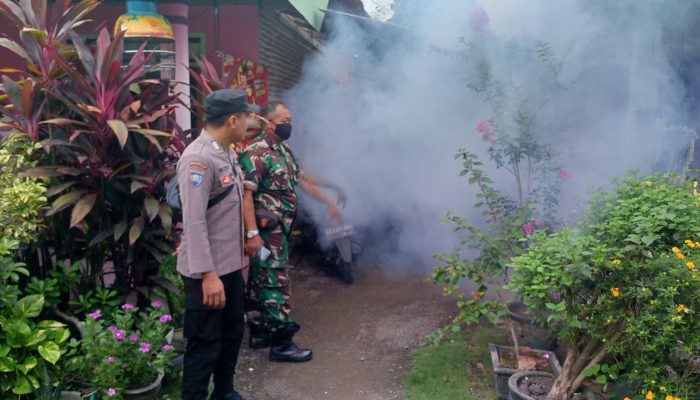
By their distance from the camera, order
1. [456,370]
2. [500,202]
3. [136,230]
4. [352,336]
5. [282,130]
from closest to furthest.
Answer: [136,230] < [456,370] < [282,130] < [500,202] < [352,336]

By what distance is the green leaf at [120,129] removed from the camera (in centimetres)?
338

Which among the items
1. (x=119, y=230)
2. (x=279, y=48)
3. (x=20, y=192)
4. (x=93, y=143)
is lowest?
(x=119, y=230)

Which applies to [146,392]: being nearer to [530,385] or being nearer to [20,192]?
[20,192]

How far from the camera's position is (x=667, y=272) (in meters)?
2.82

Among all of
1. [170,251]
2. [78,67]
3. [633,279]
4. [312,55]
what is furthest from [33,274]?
[312,55]

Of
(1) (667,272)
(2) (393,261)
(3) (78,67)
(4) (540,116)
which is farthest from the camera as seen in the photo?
(2) (393,261)

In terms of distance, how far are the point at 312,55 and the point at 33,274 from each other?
721 cm

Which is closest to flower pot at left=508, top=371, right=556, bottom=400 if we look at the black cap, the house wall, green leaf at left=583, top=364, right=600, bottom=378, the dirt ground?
green leaf at left=583, top=364, right=600, bottom=378

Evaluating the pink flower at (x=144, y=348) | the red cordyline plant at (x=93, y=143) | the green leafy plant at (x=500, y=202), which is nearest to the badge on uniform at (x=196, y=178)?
the red cordyline plant at (x=93, y=143)

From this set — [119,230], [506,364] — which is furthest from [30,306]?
[506,364]

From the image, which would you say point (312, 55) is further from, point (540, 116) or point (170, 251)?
point (170, 251)

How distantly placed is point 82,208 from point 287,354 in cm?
189

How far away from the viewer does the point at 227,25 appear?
21.9ft

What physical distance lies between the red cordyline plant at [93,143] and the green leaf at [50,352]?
27.1 inches
